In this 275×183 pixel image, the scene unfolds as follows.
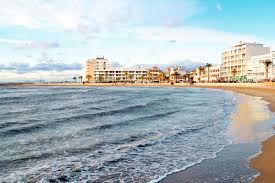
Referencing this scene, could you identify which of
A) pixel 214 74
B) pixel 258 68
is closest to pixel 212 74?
pixel 214 74

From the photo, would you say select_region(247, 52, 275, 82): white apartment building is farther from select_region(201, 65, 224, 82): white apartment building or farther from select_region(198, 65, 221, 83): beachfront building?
select_region(201, 65, 224, 82): white apartment building

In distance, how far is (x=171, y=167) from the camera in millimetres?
9695

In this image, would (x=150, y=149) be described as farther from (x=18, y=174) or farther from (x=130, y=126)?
(x=130, y=126)

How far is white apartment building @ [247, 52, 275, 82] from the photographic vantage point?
12053 centimetres

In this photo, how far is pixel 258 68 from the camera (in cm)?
12838

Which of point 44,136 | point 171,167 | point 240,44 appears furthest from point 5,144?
point 240,44

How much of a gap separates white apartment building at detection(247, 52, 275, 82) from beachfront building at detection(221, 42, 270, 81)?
3.63 metres

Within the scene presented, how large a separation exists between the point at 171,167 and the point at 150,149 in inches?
109

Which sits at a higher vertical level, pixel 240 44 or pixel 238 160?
pixel 240 44

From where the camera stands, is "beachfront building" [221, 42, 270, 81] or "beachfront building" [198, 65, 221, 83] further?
"beachfront building" [198, 65, 221, 83]

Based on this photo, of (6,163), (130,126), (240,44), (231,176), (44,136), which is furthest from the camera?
(240,44)

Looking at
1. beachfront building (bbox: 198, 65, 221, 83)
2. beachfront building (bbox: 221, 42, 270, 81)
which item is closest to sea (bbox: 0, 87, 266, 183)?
beachfront building (bbox: 221, 42, 270, 81)

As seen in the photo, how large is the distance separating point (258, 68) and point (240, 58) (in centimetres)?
2002

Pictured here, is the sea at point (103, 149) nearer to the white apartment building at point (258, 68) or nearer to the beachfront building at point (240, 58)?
the white apartment building at point (258, 68)
